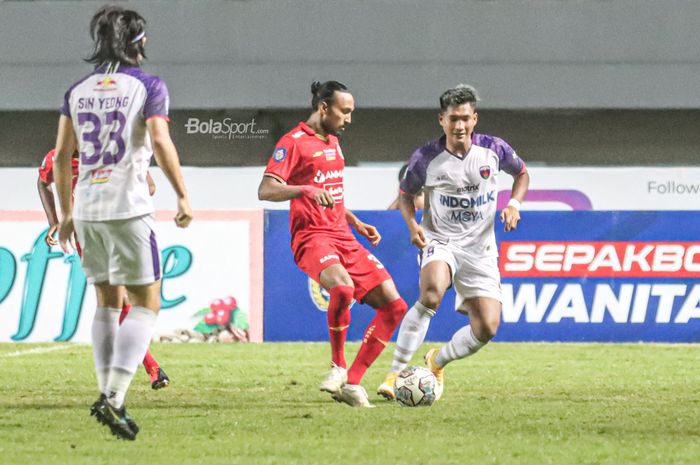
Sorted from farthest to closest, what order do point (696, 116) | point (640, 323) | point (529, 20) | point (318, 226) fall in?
point (696, 116), point (529, 20), point (640, 323), point (318, 226)

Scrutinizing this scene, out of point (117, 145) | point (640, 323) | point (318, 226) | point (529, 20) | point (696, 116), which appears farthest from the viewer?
point (696, 116)

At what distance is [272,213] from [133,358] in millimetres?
7734

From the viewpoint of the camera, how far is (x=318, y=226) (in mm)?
9023

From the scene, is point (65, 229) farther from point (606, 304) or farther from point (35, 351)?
point (606, 304)

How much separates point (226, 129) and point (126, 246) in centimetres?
1904

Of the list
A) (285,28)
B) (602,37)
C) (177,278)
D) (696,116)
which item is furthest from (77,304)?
(696,116)

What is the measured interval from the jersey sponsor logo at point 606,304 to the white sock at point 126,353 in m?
7.73

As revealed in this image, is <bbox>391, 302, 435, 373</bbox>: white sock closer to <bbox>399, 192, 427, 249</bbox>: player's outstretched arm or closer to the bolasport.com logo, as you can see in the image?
<bbox>399, 192, 427, 249</bbox>: player's outstretched arm

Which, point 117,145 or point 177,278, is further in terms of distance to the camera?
point 177,278

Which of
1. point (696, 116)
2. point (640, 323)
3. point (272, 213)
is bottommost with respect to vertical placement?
point (640, 323)

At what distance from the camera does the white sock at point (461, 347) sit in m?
8.95

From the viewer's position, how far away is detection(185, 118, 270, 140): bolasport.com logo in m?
25.3

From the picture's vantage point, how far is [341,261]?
29.4 ft

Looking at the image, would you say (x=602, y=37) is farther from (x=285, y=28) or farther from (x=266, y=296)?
(x=266, y=296)
